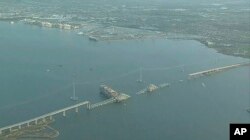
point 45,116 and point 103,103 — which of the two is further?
point 103,103

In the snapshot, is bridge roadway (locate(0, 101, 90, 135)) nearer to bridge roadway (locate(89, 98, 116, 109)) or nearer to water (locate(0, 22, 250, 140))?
bridge roadway (locate(89, 98, 116, 109))

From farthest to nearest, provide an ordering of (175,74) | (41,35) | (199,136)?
(41,35)
(175,74)
(199,136)

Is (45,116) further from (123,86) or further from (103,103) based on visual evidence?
(123,86)

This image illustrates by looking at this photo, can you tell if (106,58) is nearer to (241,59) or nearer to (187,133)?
(241,59)

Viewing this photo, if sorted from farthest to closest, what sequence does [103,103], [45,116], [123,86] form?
[123,86], [103,103], [45,116]

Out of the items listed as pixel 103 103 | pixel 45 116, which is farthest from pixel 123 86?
pixel 45 116

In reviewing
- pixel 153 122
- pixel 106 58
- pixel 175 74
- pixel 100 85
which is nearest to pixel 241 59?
pixel 175 74

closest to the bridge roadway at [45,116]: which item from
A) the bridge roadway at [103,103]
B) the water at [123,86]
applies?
the bridge roadway at [103,103]

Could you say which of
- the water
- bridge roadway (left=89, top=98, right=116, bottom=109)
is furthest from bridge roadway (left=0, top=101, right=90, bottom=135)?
the water

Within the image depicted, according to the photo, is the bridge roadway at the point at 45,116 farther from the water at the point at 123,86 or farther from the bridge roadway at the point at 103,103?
the water at the point at 123,86
